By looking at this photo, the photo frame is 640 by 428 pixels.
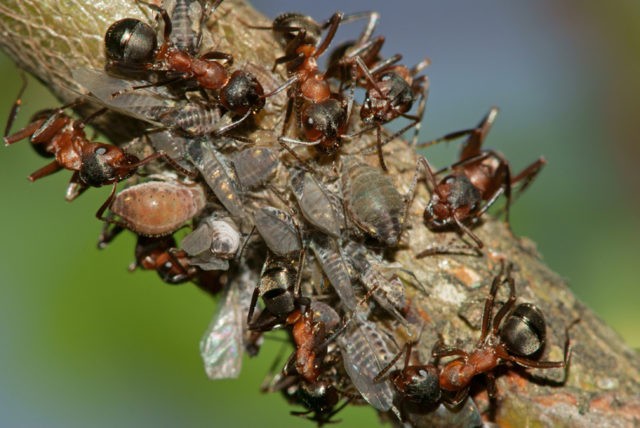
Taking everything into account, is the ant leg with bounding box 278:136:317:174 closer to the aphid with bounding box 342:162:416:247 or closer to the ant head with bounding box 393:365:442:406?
the aphid with bounding box 342:162:416:247

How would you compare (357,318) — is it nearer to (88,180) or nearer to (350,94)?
(350,94)

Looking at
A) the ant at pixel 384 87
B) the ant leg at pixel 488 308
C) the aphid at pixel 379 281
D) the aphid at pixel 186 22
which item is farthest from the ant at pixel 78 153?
the ant leg at pixel 488 308

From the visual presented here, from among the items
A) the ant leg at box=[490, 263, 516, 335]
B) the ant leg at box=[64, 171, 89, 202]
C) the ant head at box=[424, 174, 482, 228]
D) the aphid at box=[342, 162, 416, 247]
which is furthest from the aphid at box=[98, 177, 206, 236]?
the ant leg at box=[490, 263, 516, 335]

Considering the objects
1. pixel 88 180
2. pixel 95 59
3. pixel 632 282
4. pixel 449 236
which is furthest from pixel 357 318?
pixel 632 282

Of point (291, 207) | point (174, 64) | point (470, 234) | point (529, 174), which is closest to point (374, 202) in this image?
point (291, 207)

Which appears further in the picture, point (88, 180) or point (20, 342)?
point (20, 342)

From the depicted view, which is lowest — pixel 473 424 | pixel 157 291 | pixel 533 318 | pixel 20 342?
pixel 20 342
